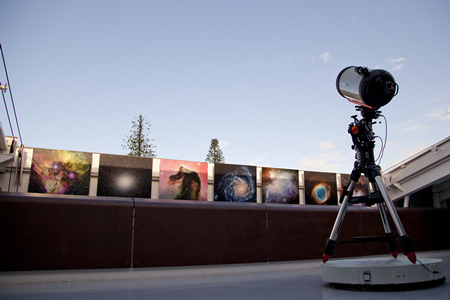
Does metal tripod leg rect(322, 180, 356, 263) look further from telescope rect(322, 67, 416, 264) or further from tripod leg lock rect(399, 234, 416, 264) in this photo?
tripod leg lock rect(399, 234, 416, 264)

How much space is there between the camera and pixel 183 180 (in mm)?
9828

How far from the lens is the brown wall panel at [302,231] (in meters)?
5.20

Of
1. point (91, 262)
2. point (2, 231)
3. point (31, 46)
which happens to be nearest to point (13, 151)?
point (31, 46)

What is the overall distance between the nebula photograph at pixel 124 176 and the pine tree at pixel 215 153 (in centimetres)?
2518

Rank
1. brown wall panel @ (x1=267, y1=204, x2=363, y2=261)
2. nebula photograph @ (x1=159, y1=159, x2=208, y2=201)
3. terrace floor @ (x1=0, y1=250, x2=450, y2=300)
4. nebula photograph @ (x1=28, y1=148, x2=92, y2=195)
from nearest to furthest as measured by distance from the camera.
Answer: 1. terrace floor @ (x1=0, y1=250, x2=450, y2=300)
2. brown wall panel @ (x1=267, y1=204, x2=363, y2=261)
3. nebula photograph @ (x1=28, y1=148, x2=92, y2=195)
4. nebula photograph @ (x1=159, y1=159, x2=208, y2=201)

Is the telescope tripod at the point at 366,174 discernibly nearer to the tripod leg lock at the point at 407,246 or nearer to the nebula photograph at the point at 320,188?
the tripod leg lock at the point at 407,246

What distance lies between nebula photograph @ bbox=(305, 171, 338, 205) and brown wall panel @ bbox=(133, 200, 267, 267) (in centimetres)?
695

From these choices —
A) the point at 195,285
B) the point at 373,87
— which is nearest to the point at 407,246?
the point at 373,87

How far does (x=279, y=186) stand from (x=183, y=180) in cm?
355

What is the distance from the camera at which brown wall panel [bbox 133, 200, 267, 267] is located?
4.39 metres

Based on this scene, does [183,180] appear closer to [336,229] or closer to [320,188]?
[320,188]

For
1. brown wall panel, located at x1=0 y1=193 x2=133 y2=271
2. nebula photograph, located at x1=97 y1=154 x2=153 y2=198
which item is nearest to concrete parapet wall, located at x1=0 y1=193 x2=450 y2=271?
brown wall panel, located at x1=0 y1=193 x2=133 y2=271

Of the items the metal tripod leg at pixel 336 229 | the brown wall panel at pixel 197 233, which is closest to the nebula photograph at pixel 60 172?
the brown wall panel at pixel 197 233

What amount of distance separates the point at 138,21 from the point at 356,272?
7730 mm
